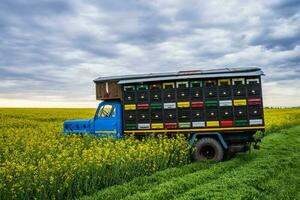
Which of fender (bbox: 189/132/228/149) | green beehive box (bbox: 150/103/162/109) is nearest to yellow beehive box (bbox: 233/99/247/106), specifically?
fender (bbox: 189/132/228/149)

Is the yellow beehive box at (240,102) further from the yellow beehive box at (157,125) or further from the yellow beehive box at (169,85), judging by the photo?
the yellow beehive box at (157,125)

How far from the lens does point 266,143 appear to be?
77.6 ft

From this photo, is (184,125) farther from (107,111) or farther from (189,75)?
(107,111)

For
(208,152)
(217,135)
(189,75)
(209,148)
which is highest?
(189,75)

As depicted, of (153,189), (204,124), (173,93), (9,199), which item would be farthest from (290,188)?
(9,199)

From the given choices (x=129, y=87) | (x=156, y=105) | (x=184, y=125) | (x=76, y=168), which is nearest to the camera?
(x=76, y=168)

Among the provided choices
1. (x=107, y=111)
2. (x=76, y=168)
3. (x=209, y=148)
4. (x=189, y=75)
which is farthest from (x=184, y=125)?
(x=76, y=168)

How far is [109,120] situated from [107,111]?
424 millimetres

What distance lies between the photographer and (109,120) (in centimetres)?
1789

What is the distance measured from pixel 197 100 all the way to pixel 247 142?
110 inches

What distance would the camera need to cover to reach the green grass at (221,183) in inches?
425

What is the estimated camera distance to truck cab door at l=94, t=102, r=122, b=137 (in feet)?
58.3

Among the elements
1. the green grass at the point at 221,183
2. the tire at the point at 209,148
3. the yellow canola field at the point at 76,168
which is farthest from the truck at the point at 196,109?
the green grass at the point at 221,183

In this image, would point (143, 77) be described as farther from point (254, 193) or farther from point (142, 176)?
point (254, 193)
